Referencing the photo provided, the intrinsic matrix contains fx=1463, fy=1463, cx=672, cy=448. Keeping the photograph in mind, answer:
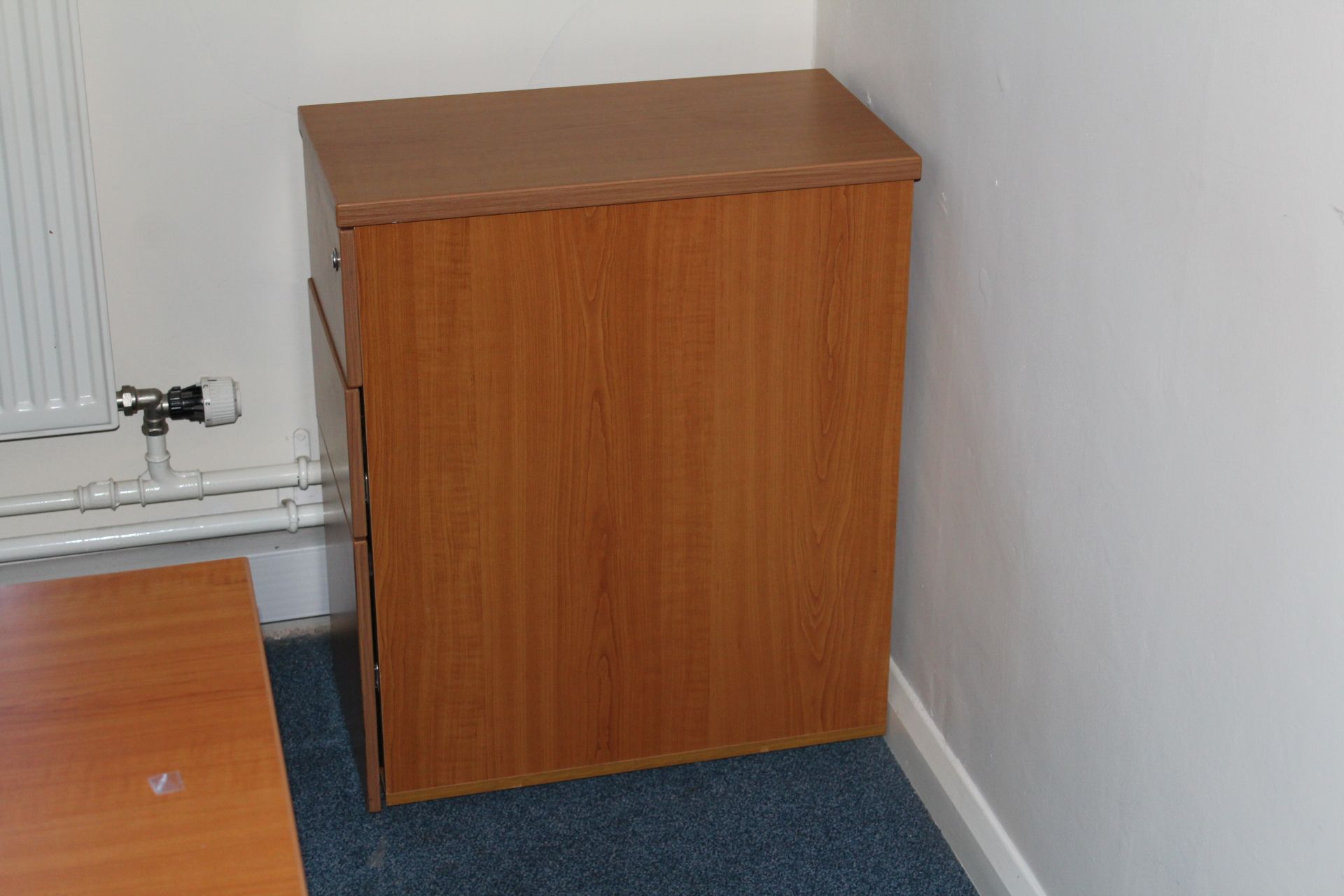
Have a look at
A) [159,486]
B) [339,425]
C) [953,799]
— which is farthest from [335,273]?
[953,799]

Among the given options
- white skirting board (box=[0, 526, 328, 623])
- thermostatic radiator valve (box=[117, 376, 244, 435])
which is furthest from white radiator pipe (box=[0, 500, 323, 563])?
thermostatic radiator valve (box=[117, 376, 244, 435])

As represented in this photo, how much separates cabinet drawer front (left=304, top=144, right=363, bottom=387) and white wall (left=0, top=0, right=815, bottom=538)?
153mm

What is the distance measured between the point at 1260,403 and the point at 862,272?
1.93 ft

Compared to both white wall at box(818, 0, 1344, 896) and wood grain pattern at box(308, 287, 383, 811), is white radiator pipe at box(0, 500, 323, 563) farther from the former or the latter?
white wall at box(818, 0, 1344, 896)

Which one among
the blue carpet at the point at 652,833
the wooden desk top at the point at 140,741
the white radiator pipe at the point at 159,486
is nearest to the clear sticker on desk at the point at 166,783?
the wooden desk top at the point at 140,741

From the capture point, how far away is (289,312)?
75.8 inches

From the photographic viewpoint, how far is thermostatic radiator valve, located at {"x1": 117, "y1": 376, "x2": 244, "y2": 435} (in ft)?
6.13

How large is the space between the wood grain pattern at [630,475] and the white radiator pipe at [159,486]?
18.2 inches

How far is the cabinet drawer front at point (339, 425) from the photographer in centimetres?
152

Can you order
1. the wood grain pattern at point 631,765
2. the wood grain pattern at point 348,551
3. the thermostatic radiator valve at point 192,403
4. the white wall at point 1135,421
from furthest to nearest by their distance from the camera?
the thermostatic radiator valve at point 192,403 → the wood grain pattern at point 631,765 → the wood grain pattern at point 348,551 → the white wall at point 1135,421

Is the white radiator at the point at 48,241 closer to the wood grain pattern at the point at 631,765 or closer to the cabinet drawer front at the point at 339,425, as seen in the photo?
the cabinet drawer front at the point at 339,425

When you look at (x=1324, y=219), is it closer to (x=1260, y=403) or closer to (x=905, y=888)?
(x=1260, y=403)

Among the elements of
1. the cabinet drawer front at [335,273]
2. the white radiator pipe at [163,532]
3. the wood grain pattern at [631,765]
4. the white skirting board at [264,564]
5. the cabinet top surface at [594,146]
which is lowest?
the wood grain pattern at [631,765]

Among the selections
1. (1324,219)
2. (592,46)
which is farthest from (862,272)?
(1324,219)
